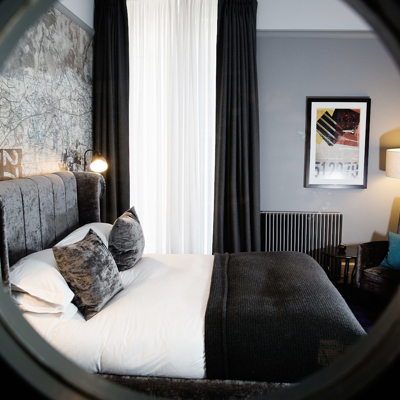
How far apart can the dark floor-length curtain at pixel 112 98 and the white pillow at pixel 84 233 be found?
1058 millimetres

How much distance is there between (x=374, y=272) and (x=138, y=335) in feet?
7.22

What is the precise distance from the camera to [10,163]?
1908 mm

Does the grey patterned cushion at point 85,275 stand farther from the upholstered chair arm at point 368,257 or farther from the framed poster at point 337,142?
the framed poster at point 337,142

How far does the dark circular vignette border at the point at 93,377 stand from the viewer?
0.23 meters

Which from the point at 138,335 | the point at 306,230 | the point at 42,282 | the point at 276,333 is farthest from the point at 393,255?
the point at 42,282

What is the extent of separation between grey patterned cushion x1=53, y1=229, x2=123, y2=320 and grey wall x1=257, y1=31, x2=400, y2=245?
2.25 metres

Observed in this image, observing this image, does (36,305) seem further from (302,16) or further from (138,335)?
(302,16)

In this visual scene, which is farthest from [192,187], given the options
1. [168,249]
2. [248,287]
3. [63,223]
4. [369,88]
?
[369,88]

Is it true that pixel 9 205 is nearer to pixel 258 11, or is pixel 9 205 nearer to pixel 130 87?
pixel 130 87

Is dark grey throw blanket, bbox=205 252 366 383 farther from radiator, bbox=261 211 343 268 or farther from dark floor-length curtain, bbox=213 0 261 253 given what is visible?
radiator, bbox=261 211 343 268

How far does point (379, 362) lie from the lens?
23cm

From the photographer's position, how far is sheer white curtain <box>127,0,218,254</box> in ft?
10.6

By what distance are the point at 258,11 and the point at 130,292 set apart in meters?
2.99

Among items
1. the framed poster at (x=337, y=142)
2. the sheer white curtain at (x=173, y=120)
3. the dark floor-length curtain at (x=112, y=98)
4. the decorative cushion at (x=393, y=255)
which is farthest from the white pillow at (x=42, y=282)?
the framed poster at (x=337, y=142)
